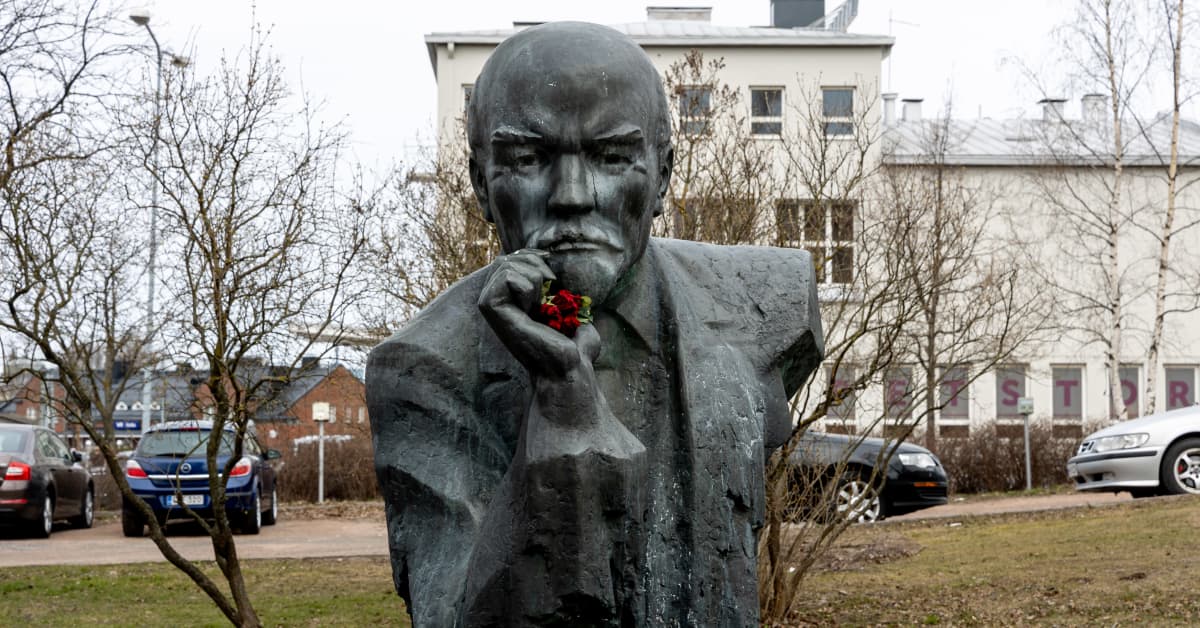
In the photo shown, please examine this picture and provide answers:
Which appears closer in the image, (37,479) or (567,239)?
(567,239)

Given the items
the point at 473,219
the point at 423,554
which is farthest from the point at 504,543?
the point at 473,219

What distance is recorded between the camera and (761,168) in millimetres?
11078

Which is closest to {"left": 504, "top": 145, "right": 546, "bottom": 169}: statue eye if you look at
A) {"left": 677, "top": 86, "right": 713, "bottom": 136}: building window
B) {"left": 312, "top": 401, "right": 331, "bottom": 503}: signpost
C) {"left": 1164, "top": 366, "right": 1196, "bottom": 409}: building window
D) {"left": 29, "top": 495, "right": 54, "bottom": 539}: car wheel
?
{"left": 677, "top": 86, "right": 713, "bottom": 136}: building window

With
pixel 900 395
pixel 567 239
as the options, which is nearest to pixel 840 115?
pixel 900 395

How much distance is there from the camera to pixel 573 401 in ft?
8.92

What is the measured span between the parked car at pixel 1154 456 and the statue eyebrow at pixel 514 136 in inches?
574

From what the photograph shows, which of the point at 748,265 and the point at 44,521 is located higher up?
the point at 748,265

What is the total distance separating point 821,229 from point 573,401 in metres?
8.75

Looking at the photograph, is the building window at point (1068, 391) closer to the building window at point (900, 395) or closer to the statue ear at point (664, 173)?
the building window at point (900, 395)

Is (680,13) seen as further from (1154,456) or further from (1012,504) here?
(1154,456)

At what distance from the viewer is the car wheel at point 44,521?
18312 mm

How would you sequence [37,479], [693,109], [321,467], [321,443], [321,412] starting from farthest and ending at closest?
[321,467]
[321,443]
[321,412]
[37,479]
[693,109]

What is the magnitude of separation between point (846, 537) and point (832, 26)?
2192 cm

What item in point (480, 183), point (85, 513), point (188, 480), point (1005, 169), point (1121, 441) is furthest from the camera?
point (1005, 169)
